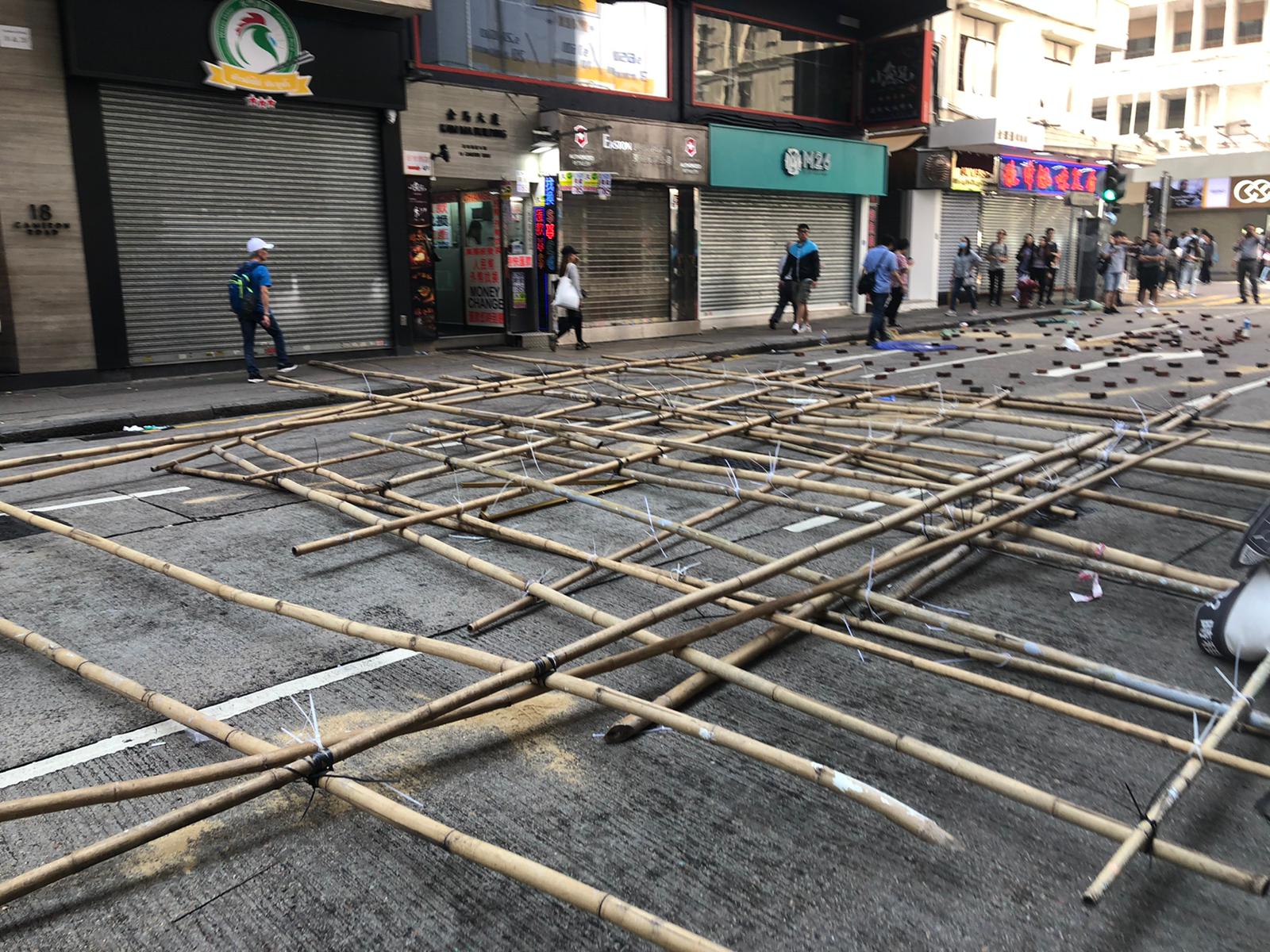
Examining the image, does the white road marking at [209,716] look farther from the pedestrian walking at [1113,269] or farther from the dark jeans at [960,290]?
the pedestrian walking at [1113,269]

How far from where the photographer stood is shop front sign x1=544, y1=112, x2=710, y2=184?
1650 centimetres

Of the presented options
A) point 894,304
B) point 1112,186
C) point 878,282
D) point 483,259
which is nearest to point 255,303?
point 483,259

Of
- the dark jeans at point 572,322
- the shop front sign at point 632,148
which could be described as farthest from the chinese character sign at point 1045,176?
the dark jeans at point 572,322

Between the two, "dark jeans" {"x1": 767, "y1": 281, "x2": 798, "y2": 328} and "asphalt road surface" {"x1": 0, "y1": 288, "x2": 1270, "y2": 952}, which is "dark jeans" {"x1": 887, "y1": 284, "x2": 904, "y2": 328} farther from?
"asphalt road surface" {"x1": 0, "y1": 288, "x2": 1270, "y2": 952}

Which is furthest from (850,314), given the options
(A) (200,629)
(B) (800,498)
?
(A) (200,629)

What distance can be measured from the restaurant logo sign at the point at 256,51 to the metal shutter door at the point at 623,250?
5.12 metres

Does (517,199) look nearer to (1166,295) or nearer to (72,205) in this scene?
(72,205)

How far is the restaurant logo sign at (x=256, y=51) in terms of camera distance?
41.9 ft

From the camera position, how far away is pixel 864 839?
2.70 meters

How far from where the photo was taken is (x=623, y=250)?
18.5m

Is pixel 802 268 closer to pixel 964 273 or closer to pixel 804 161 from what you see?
pixel 804 161

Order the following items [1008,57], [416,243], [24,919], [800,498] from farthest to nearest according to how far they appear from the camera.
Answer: [1008,57], [416,243], [800,498], [24,919]

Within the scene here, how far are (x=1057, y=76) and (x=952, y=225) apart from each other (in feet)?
22.7

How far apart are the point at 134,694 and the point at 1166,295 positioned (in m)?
32.1
